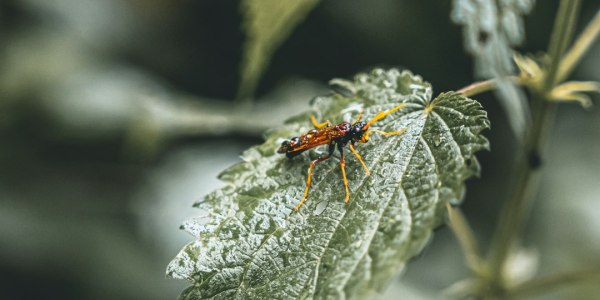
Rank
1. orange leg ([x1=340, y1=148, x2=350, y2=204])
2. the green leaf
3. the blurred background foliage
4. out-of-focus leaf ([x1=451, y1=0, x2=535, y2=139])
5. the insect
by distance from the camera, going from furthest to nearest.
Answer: the blurred background foliage < out-of-focus leaf ([x1=451, y1=0, x2=535, y2=139]) < the insect < orange leg ([x1=340, y1=148, x2=350, y2=204]) < the green leaf

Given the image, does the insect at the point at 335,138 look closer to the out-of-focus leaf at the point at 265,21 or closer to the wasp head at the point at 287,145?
the wasp head at the point at 287,145

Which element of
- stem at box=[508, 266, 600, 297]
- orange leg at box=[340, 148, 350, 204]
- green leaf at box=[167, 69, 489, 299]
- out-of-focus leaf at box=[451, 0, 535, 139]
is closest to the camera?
green leaf at box=[167, 69, 489, 299]

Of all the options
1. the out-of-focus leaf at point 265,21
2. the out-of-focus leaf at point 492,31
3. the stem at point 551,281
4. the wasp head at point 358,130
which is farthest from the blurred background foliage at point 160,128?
the wasp head at point 358,130

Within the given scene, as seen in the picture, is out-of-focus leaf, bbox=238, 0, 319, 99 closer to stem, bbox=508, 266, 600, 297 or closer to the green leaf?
the green leaf

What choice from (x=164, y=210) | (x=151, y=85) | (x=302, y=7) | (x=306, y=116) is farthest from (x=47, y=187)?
(x=306, y=116)

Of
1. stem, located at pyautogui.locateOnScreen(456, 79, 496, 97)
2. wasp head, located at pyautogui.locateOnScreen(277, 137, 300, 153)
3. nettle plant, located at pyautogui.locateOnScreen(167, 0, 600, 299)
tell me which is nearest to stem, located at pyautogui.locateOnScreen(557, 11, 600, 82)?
nettle plant, located at pyautogui.locateOnScreen(167, 0, 600, 299)

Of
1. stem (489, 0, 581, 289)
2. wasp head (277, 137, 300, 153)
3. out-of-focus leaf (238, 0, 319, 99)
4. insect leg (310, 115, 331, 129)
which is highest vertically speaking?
out-of-focus leaf (238, 0, 319, 99)

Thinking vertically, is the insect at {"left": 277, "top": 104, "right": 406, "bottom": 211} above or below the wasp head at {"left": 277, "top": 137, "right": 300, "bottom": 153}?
below
